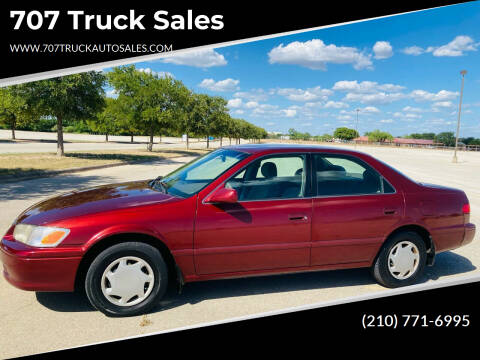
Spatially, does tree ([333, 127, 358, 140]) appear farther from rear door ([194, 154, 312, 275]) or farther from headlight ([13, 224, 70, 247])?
headlight ([13, 224, 70, 247])

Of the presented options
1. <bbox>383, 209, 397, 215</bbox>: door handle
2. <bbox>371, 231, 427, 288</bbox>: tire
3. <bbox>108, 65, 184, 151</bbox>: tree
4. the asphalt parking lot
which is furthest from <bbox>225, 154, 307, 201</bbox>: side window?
<bbox>108, 65, 184, 151</bbox>: tree

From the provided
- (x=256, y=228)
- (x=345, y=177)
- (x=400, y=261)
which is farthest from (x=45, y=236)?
(x=400, y=261)

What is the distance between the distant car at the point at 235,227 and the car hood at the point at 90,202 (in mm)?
14

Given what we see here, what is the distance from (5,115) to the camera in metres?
43.4

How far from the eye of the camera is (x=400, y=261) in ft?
13.6

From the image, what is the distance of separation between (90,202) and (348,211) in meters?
2.60

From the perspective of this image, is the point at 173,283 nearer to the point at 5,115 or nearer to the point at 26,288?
the point at 26,288

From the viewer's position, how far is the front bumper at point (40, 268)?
10.4ft

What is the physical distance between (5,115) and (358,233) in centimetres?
4931

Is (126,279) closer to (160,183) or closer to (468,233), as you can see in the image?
(160,183)

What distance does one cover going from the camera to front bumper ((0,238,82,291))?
316 centimetres

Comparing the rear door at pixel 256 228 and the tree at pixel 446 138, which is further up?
the tree at pixel 446 138

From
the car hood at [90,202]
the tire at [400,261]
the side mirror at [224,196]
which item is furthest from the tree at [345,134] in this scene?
the side mirror at [224,196]

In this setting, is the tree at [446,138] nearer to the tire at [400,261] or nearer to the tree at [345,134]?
the tree at [345,134]
